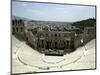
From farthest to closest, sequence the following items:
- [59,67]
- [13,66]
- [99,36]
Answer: [99,36]
[59,67]
[13,66]

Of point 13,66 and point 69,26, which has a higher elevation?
point 69,26

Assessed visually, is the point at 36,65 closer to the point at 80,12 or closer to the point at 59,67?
the point at 59,67

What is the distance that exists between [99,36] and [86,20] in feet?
0.98

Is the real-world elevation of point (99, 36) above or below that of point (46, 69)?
above

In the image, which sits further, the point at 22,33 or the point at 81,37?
the point at 81,37

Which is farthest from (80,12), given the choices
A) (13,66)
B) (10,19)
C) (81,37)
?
(13,66)

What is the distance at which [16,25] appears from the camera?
97.9 inches

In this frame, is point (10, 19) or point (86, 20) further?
point (86, 20)

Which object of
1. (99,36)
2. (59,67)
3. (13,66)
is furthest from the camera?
(99,36)

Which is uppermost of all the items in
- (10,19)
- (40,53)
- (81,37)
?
(10,19)

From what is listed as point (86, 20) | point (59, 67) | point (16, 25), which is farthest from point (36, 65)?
point (86, 20)

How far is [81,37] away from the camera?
Answer: 277 centimetres

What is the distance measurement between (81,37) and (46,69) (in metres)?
0.63

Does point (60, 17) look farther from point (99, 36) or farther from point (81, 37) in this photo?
point (99, 36)
